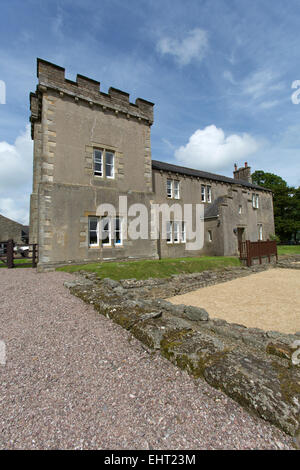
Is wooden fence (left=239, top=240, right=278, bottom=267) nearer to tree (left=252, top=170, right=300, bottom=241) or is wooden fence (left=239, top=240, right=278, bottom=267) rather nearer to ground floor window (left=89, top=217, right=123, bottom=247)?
ground floor window (left=89, top=217, right=123, bottom=247)

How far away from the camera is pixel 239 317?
7.86 metres

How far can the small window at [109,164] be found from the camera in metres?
14.7

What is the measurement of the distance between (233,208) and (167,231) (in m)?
6.73

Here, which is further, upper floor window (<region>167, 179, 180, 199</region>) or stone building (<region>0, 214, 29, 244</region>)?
stone building (<region>0, 214, 29, 244</region>)

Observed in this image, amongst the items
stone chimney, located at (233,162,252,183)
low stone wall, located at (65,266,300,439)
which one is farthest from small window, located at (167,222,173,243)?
stone chimney, located at (233,162,252,183)

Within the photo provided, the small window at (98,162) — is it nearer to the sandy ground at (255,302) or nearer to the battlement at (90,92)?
the battlement at (90,92)

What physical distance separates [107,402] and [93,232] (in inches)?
459

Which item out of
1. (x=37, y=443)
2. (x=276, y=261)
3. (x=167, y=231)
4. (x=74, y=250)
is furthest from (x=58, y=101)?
(x=276, y=261)

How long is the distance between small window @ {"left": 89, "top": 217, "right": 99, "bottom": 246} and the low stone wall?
667 centimetres

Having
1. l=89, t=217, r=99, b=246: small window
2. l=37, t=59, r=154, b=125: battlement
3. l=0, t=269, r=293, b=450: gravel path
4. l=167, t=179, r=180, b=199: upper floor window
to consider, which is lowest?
l=0, t=269, r=293, b=450: gravel path

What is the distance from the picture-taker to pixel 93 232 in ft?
44.7

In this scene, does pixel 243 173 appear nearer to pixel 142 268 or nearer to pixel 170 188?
pixel 170 188

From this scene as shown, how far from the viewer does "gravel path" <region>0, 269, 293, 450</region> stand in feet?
6.76

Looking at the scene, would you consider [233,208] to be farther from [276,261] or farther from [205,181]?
[276,261]
